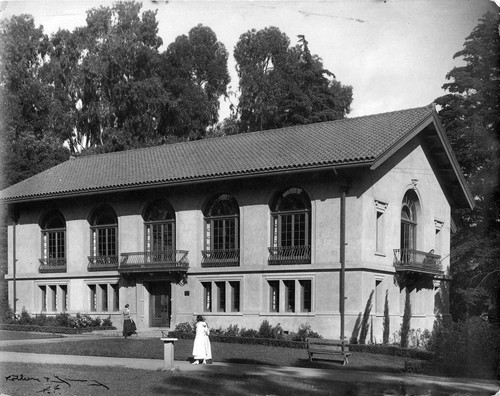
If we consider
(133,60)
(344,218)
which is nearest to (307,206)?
(344,218)

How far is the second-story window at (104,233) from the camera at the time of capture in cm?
3709

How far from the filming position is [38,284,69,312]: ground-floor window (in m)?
38.5

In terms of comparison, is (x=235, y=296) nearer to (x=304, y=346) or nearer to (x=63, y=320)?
(x=304, y=346)

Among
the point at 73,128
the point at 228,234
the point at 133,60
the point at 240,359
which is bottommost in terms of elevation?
the point at 240,359

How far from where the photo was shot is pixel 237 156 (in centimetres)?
3475

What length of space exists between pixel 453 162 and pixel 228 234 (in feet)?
37.8

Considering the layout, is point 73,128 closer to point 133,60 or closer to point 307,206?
point 133,60

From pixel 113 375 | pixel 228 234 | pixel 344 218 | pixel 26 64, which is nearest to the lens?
pixel 113 375

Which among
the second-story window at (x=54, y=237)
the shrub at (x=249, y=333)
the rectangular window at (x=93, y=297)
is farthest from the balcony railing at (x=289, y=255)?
the second-story window at (x=54, y=237)

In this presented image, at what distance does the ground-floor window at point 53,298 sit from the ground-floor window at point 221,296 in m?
8.62

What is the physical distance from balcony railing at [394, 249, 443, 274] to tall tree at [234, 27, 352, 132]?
66.3ft

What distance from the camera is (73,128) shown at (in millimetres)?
56719
